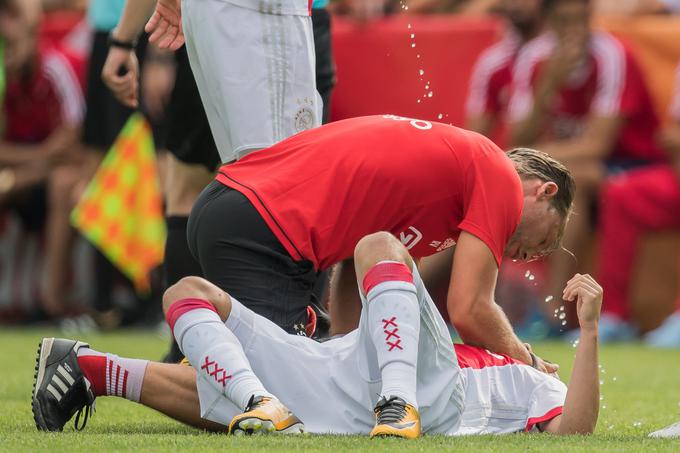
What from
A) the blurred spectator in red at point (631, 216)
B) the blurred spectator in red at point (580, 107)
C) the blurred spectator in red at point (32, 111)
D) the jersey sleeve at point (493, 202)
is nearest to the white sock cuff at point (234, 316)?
the jersey sleeve at point (493, 202)

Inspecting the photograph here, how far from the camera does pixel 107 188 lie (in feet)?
29.7

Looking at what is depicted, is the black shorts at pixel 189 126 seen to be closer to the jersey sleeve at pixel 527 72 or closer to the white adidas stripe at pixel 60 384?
the white adidas stripe at pixel 60 384

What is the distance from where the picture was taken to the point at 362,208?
4004 mm

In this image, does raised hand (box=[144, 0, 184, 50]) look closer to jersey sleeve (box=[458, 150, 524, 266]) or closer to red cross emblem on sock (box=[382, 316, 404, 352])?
jersey sleeve (box=[458, 150, 524, 266])

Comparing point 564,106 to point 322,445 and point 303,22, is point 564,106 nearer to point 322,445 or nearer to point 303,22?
point 303,22

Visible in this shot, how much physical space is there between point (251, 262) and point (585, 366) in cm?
99

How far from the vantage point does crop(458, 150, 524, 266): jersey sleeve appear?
385 centimetres

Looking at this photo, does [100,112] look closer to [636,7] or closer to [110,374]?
[636,7]

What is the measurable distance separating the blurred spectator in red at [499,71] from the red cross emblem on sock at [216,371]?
5429 millimetres

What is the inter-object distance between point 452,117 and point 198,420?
5.49 m

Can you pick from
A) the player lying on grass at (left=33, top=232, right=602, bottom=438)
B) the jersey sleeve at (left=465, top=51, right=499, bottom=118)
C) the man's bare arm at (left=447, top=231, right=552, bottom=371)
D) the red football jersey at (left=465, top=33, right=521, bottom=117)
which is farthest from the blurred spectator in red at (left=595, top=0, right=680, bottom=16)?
the player lying on grass at (left=33, top=232, right=602, bottom=438)

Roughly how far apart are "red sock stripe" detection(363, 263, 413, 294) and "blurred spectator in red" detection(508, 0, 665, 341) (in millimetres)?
4943

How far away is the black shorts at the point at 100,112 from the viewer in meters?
9.11

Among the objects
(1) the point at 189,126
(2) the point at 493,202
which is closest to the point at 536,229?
(2) the point at 493,202
